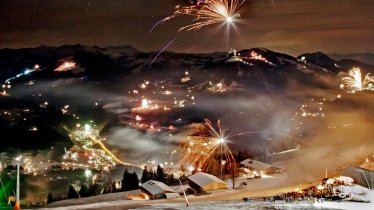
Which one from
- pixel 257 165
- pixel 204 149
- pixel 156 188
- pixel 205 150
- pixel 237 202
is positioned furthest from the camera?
pixel 257 165

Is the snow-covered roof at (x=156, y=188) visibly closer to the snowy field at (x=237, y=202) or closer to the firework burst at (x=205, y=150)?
the snowy field at (x=237, y=202)

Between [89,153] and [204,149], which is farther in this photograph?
[89,153]

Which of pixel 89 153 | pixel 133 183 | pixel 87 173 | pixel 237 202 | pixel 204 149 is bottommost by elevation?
pixel 237 202

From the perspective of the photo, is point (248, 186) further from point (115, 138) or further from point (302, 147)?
point (115, 138)

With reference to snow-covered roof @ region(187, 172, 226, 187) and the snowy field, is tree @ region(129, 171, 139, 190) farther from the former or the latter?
snow-covered roof @ region(187, 172, 226, 187)

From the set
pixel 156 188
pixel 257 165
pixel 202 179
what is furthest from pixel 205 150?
pixel 156 188

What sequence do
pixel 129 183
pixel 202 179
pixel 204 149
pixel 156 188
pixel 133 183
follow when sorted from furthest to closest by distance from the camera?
pixel 133 183 → pixel 129 183 → pixel 204 149 → pixel 202 179 → pixel 156 188

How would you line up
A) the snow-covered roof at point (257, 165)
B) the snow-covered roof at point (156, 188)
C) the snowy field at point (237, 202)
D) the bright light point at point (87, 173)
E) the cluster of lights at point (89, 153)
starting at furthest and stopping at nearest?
1. the cluster of lights at point (89, 153)
2. the bright light point at point (87, 173)
3. the snow-covered roof at point (257, 165)
4. the snow-covered roof at point (156, 188)
5. the snowy field at point (237, 202)

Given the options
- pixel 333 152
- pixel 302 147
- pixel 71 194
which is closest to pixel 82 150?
pixel 71 194

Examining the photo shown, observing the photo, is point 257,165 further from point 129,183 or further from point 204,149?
point 129,183

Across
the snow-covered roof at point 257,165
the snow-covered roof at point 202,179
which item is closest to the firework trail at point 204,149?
the snow-covered roof at point 257,165

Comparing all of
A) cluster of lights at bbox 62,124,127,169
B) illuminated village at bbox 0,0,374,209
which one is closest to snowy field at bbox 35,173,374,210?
illuminated village at bbox 0,0,374,209

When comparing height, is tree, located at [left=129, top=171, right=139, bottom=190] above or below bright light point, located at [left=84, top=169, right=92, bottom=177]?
below
